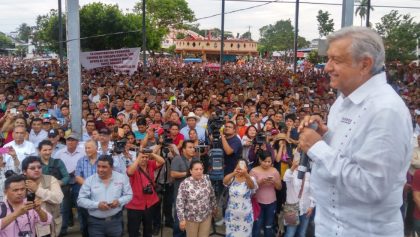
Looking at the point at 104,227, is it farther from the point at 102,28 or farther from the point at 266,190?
the point at 102,28

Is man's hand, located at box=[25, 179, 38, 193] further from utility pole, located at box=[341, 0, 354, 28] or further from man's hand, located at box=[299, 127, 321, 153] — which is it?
utility pole, located at box=[341, 0, 354, 28]

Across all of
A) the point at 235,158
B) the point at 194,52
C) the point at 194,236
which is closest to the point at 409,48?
the point at 235,158

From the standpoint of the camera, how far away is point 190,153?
5.82m

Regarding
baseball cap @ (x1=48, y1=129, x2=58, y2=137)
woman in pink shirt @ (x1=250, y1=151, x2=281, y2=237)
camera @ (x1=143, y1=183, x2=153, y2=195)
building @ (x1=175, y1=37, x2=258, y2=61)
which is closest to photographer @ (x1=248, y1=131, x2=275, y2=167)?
woman in pink shirt @ (x1=250, y1=151, x2=281, y2=237)

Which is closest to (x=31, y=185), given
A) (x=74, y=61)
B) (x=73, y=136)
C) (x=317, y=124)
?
(x=73, y=136)

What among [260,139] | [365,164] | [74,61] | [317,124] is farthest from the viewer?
[74,61]

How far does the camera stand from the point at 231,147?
642 cm

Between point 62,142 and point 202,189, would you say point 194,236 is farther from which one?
point 62,142

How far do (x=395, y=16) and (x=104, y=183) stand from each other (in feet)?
74.7

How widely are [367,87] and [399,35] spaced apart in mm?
23533

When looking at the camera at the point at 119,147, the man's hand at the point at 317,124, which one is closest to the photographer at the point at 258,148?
the camera at the point at 119,147

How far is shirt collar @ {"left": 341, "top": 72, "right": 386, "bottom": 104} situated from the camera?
1.54m

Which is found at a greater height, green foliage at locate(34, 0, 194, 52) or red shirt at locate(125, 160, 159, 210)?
green foliage at locate(34, 0, 194, 52)

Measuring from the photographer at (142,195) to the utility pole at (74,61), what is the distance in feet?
5.54
